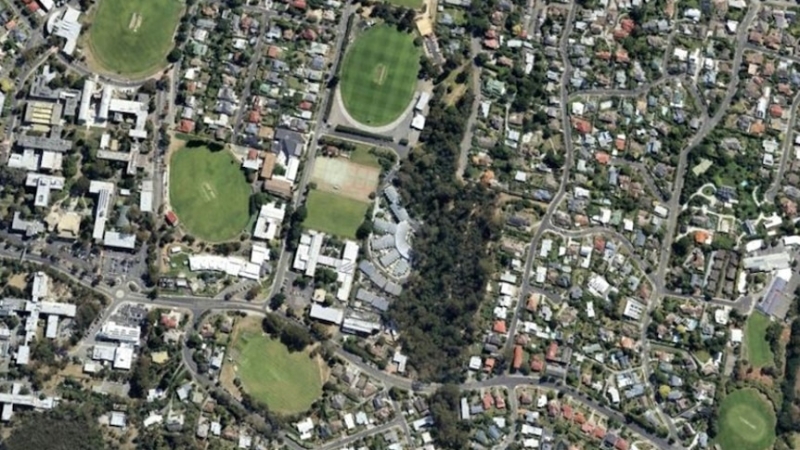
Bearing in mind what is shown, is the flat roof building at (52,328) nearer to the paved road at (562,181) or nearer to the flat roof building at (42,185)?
the flat roof building at (42,185)

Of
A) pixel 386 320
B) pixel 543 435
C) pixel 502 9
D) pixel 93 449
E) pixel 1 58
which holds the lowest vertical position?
pixel 93 449

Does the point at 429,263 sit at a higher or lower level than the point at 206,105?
lower

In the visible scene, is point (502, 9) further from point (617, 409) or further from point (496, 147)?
point (617, 409)

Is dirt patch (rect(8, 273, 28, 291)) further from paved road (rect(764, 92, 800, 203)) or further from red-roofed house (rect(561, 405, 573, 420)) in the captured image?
paved road (rect(764, 92, 800, 203))

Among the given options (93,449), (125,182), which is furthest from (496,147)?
(93,449)

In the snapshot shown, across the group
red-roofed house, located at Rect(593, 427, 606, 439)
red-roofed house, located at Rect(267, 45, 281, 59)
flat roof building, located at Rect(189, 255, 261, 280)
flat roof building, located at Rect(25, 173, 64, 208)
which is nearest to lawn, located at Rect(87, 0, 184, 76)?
red-roofed house, located at Rect(267, 45, 281, 59)

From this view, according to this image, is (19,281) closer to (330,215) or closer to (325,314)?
(325,314)

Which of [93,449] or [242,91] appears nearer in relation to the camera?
[93,449]
